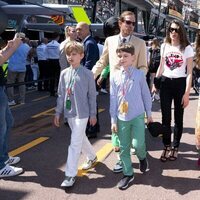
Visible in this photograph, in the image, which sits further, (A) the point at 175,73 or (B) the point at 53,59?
(B) the point at 53,59

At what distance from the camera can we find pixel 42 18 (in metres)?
19.3

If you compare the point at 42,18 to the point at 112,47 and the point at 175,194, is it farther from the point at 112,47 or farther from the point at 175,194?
the point at 175,194

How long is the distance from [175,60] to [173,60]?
27mm

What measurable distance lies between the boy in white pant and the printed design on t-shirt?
1224mm

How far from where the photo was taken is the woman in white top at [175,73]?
509cm

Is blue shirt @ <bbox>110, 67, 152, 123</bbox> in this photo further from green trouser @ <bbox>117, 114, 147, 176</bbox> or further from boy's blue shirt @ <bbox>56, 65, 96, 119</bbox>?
boy's blue shirt @ <bbox>56, 65, 96, 119</bbox>

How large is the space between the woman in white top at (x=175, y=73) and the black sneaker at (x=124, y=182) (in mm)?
860

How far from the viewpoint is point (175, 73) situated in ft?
17.0

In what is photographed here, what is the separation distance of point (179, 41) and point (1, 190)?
2.78 metres

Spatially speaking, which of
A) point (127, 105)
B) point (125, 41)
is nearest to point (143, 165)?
point (127, 105)

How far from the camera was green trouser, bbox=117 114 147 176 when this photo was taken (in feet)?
14.5

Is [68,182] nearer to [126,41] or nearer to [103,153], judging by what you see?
[103,153]

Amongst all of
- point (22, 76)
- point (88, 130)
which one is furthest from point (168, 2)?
point (88, 130)

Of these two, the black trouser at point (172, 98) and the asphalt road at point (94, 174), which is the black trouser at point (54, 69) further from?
the black trouser at point (172, 98)
